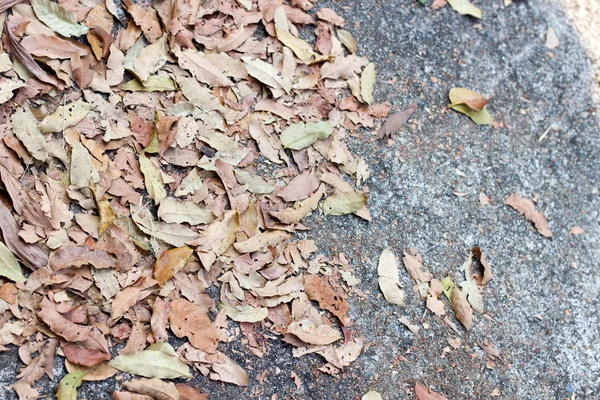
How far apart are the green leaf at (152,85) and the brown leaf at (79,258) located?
2.20 ft

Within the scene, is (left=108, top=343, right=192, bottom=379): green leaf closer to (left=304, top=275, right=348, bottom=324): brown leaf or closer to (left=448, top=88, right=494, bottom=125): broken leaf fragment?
(left=304, top=275, right=348, bottom=324): brown leaf

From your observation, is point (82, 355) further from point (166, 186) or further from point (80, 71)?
point (80, 71)

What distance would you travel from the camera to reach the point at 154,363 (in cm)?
200

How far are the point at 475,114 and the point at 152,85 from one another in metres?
1.50

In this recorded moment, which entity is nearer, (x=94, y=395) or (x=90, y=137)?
(x=94, y=395)

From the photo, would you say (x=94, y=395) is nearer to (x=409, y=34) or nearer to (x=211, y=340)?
(x=211, y=340)

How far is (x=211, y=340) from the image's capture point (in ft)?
6.91

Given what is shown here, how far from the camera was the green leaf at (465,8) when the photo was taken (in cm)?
323

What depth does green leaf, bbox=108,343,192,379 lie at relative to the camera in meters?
1.99

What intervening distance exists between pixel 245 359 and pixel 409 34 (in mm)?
1781

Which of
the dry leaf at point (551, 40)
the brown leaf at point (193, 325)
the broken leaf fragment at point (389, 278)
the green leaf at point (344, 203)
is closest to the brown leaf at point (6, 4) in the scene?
the brown leaf at point (193, 325)

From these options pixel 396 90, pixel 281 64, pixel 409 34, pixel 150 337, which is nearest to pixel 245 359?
pixel 150 337

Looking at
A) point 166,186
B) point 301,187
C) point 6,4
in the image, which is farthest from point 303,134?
point 6,4

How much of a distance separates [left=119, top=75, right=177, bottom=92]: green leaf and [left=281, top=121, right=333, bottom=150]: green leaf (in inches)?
18.9
